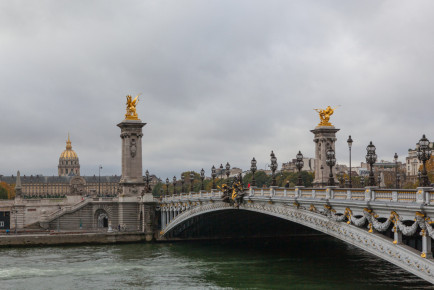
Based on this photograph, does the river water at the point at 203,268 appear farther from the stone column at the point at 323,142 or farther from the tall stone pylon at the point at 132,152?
the tall stone pylon at the point at 132,152

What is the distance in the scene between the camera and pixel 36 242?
2386 inches

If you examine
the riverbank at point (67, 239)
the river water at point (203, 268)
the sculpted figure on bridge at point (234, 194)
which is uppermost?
the sculpted figure on bridge at point (234, 194)

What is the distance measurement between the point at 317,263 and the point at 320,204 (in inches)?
606

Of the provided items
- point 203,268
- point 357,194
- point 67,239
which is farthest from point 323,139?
point 357,194

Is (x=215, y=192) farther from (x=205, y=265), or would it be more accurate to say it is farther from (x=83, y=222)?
(x=83, y=222)

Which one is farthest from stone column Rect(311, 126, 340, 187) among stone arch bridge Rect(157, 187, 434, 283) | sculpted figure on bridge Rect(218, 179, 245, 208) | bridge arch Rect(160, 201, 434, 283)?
stone arch bridge Rect(157, 187, 434, 283)

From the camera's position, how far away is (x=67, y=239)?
2425 inches

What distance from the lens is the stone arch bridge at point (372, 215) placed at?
22.8 metres

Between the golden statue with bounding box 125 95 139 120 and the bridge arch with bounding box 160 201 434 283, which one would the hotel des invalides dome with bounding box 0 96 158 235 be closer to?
the golden statue with bounding box 125 95 139 120

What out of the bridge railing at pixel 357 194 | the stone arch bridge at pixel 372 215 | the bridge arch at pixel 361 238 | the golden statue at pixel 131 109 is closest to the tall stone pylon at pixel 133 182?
the golden statue at pixel 131 109

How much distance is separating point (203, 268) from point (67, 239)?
2088 centimetres

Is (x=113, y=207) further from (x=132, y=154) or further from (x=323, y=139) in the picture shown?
(x=323, y=139)

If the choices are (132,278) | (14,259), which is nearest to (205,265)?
(132,278)

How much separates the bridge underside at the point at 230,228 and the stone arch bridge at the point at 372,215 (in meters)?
18.1
